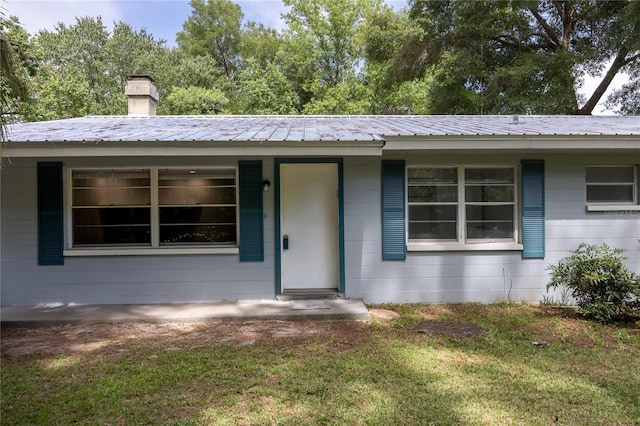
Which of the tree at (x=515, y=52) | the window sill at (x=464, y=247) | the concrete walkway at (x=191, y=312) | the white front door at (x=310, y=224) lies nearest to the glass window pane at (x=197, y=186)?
the white front door at (x=310, y=224)

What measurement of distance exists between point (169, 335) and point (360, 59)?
75.0 feet

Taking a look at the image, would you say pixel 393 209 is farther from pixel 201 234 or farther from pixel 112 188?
pixel 112 188

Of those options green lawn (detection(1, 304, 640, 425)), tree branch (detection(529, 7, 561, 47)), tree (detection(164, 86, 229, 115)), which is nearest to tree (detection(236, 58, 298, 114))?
tree (detection(164, 86, 229, 115))

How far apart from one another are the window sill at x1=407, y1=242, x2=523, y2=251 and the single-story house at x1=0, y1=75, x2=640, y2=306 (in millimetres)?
30

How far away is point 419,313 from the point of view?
19.2 ft

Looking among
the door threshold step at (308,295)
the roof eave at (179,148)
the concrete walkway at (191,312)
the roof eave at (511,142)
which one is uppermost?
the roof eave at (511,142)

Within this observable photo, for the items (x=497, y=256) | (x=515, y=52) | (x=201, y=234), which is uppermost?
(x=515, y=52)

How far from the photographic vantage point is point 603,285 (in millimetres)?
5289

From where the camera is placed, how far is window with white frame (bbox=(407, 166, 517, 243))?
645 centimetres

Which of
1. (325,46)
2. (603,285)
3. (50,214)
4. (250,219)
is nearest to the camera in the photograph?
(603,285)

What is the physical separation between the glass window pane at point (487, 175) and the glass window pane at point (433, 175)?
8.3 inches

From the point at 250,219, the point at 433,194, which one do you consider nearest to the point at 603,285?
the point at 433,194

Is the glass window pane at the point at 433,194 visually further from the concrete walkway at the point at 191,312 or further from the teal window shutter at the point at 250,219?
the teal window shutter at the point at 250,219

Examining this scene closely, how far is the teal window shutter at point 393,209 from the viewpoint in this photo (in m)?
6.27
